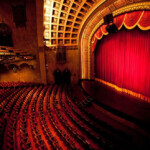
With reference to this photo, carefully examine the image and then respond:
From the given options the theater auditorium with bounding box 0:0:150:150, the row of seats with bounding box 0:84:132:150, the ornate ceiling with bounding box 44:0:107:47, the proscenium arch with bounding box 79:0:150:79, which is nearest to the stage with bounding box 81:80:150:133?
the theater auditorium with bounding box 0:0:150:150

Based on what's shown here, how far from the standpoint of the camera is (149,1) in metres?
4.16

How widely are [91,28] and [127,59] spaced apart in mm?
3070

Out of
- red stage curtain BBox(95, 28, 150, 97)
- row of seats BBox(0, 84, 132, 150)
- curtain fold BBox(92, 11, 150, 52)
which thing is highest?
curtain fold BBox(92, 11, 150, 52)

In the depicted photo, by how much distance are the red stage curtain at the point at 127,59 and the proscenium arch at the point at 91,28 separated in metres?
0.78

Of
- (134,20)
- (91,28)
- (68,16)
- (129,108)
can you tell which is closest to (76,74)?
(91,28)

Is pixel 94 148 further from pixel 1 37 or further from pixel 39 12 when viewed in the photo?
pixel 1 37

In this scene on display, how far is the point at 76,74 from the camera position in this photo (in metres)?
9.08

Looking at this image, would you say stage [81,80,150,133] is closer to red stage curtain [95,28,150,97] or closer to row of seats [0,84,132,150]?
red stage curtain [95,28,150,97]

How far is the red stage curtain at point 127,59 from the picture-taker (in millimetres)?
5336

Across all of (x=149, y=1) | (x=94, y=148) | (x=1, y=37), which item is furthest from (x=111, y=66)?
(x=1, y=37)

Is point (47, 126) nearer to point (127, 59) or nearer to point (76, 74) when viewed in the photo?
point (127, 59)

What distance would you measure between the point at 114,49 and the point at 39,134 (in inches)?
232

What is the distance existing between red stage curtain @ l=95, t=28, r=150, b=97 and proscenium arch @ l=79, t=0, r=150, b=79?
783 mm

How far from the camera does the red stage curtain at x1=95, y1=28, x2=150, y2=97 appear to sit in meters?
5.34
